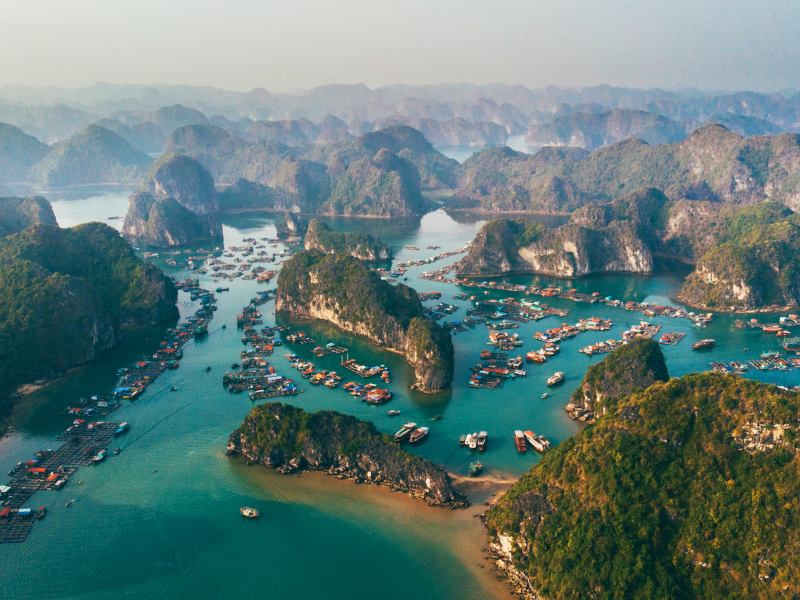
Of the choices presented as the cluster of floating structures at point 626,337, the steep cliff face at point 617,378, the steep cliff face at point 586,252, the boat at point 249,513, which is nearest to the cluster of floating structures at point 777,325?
the cluster of floating structures at point 626,337

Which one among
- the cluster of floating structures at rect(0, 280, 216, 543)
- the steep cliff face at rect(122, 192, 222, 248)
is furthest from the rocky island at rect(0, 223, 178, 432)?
the steep cliff face at rect(122, 192, 222, 248)

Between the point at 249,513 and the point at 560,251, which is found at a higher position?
the point at 560,251

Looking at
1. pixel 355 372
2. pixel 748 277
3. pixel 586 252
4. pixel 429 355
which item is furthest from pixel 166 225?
pixel 748 277

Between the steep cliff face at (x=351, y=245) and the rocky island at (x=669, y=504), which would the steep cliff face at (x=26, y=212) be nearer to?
the steep cliff face at (x=351, y=245)

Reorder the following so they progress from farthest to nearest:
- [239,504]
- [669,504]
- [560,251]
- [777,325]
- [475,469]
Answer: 1. [560,251]
2. [777,325]
3. [475,469]
4. [239,504]
5. [669,504]

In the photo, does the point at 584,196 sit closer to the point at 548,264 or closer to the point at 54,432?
the point at 548,264

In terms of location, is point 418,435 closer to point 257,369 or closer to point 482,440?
point 482,440
